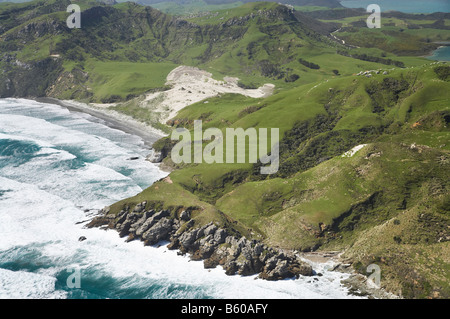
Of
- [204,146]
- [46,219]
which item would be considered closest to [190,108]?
[204,146]

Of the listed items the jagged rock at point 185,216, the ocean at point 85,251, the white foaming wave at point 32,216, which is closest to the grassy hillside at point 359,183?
the jagged rock at point 185,216

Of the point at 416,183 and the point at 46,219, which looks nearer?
the point at 416,183

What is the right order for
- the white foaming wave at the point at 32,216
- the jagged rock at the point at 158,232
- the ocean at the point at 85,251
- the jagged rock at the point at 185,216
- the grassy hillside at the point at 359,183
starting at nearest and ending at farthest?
the ocean at the point at 85,251, the grassy hillside at the point at 359,183, the jagged rock at the point at 158,232, the jagged rock at the point at 185,216, the white foaming wave at the point at 32,216

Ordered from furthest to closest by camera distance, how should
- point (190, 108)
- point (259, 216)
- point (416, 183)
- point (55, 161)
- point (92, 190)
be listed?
point (190, 108), point (55, 161), point (92, 190), point (259, 216), point (416, 183)

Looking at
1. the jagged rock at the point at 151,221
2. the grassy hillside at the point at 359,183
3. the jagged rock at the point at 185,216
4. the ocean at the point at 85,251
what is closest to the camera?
the ocean at the point at 85,251

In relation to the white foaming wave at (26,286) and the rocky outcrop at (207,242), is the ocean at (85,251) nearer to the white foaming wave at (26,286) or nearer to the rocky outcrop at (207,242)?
the white foaming wave at (26,286)

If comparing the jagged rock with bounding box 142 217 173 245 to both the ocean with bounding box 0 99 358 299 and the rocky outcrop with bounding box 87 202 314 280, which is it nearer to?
the rocky outcrop with bounding box 87 202 314 280
